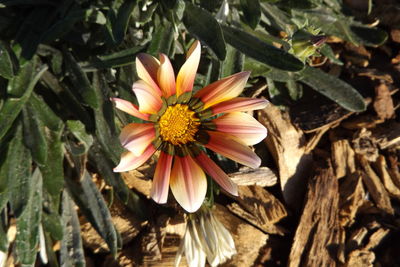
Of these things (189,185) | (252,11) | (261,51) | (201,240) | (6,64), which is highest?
(252,11)

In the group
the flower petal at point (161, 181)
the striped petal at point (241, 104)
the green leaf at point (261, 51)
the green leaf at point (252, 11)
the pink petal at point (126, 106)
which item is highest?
the green leaf at point (252, 11)

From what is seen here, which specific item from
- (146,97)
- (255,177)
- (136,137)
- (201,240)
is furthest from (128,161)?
(255,177)

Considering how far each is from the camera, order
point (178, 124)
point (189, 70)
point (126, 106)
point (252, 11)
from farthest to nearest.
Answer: point (252, 11) → point (178, 124) → point (189, 70) → point (126, 106)

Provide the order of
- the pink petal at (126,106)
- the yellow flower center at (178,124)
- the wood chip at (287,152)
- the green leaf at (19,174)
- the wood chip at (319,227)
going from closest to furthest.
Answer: the pink petal at (126,106) → the yellow flower center at (178,124) → the green leaf at (19,174) → the wood chip at (319,227) → the wood chip at (287,152)

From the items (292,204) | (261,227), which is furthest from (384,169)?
(261,227)

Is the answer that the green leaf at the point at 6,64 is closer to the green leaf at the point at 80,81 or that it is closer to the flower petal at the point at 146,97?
the green leaf at the point at 80,81

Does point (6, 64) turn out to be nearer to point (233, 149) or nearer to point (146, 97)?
point (146, 97)

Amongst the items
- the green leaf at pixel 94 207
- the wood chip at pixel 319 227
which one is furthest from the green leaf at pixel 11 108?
the wood chip at pixel 319 227
